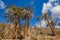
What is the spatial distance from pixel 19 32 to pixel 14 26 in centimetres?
245

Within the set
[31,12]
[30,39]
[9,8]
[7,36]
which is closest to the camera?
[30,39]

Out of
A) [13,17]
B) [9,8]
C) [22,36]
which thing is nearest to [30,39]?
[22,36]

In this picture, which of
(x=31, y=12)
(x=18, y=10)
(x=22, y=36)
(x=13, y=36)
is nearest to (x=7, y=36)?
(x=13, y=36)

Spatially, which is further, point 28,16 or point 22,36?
point 28,16

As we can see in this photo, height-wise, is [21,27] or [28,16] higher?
[28,16]

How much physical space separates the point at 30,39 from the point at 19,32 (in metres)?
6.44

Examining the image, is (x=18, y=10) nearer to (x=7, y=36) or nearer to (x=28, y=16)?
(x=28, y=16)

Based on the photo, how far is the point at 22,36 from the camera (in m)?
44.7

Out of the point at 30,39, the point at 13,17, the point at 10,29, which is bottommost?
the point at 30,39

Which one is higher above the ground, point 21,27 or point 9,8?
point 9,8

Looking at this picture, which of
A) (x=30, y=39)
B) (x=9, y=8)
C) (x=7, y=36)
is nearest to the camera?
(x=30, y=39)

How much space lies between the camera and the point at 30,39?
39.4 meters

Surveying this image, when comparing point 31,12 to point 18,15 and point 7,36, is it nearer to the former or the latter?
point 18,15

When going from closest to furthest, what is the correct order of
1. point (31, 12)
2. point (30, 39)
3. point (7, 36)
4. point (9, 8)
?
point (30, 39) → point (7, 36) → point (9, 8) → point (31, 12)
